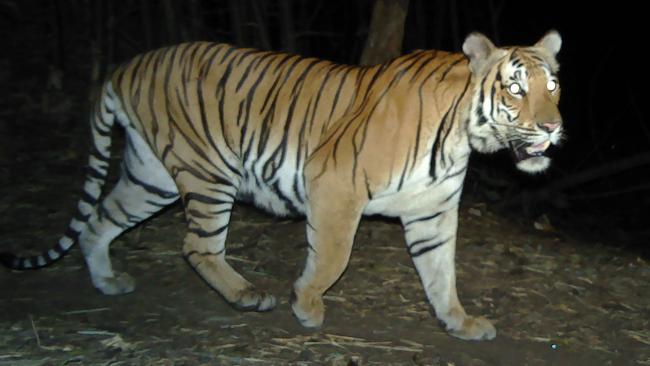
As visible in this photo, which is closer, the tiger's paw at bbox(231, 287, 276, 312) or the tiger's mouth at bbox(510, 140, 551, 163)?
the tiger's mouth at bbox(510, 140, 551, 163)

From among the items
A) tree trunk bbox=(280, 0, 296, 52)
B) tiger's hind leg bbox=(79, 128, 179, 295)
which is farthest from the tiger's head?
tree trunk bbox=(280, 0, 296, 52)

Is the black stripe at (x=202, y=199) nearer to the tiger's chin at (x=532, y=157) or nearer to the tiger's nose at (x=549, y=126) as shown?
the tiger's chin at (x=532, y=157)

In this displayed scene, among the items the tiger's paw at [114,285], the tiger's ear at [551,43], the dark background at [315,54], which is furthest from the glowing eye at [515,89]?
the dark background at [315,54]

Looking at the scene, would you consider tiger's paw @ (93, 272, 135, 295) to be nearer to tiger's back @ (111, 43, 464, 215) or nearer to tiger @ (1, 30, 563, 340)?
tiger @ (1, 30, 563, 340)

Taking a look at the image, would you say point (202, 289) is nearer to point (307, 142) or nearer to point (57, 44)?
point (307, 142)

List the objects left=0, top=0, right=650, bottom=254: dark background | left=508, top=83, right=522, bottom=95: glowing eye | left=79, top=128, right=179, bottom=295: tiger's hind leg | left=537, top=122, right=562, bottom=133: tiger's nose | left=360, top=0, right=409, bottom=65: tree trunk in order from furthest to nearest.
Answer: left=0, top=0, right=650, bottom=254: dark background, left=360, top=0, right=409, bottom=65: tree trunk, left=79, top=128, right=179, bottom=295: tiger's hind leg, left=508, top=83, right=522, bottom=95: glowing eye, left=537, top=122, right=562, bottom=133: tiger's nose

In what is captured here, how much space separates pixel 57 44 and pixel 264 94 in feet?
13.4

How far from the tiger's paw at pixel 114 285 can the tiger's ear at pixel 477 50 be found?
214cm

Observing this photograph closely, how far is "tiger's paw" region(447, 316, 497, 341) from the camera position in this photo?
14.6ft

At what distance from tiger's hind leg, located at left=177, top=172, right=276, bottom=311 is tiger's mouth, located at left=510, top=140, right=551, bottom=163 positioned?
56.1 inches

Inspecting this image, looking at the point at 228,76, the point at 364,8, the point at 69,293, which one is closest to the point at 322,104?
the point at 228,76

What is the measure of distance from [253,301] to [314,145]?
83 centimetres

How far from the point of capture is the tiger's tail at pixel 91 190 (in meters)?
4.86

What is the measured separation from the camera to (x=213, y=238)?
15.2 feet
